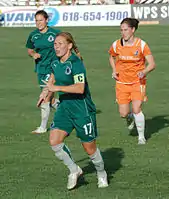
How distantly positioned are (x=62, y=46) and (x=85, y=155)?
301 centimetres

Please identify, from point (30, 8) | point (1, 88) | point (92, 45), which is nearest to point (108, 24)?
point (30, 8)

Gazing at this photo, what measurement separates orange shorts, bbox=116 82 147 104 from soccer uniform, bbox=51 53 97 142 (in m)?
3.09

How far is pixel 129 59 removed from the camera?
12.2 metres

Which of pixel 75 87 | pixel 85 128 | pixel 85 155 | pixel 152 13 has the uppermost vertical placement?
pixel 75 87

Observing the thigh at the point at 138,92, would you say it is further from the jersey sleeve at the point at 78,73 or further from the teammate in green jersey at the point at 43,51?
the jersey sleeve at the point at 78,73

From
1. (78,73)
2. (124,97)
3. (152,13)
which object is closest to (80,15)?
(152,13)

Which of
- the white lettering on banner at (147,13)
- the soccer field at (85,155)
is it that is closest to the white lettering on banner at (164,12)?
the white lettering on banner at (147,13)

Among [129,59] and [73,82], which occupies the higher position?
[73,82]

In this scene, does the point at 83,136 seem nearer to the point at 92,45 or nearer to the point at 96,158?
the point at 96,158

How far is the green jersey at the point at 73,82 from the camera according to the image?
8922mm

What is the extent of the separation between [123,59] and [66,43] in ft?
11.4

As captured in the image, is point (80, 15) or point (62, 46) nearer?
point (62, 46)

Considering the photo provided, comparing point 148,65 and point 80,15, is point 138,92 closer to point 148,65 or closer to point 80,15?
point 148,65

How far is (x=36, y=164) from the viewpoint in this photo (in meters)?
10.9
